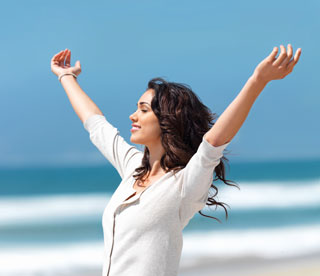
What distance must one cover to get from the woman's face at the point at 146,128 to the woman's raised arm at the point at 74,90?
286mm

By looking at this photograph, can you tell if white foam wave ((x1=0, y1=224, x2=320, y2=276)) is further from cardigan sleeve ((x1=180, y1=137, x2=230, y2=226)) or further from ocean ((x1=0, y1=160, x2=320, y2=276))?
cardigan sleeve ((x1=180, y1=137, x2=230, y2=226))

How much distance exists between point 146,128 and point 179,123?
0.11 metres

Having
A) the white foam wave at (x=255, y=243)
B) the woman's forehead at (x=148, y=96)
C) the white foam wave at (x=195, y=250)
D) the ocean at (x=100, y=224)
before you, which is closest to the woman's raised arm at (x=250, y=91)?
the woman's forehead at (x=148, y=96)

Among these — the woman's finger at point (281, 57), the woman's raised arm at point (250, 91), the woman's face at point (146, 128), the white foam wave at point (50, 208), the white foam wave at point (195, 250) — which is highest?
the white foam wave at point (50, 208)

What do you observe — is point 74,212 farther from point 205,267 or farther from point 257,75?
point 257,75

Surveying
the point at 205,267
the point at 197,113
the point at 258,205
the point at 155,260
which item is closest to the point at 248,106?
the point at 197,113

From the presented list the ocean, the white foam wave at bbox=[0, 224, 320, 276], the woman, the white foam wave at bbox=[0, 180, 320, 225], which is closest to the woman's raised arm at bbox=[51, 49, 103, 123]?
the woman

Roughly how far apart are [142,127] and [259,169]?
11352mm

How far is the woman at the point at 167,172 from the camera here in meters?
1.50

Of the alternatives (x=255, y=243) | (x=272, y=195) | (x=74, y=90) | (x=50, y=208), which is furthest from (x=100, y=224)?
(x=74, y=90)

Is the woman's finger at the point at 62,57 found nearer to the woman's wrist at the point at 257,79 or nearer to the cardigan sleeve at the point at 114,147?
the cardigan sleeve at the point at 114,147

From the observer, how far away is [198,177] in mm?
1589

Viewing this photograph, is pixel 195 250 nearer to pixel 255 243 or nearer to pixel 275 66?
pixel 255 243

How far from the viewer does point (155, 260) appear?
1.66m
